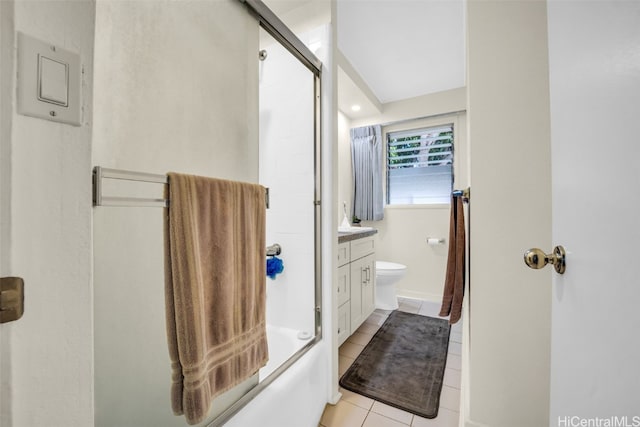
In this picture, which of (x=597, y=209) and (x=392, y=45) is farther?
(x=392, y=45)

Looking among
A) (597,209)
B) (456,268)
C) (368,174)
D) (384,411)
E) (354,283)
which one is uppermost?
(368,174)

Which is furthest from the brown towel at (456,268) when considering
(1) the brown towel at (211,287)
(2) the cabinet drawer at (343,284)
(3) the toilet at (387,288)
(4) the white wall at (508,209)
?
(3) the toilet at (387,288)

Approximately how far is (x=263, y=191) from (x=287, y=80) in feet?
3.27

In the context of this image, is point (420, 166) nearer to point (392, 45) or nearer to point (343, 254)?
point (392, 45)

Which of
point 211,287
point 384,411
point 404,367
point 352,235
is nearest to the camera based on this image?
point 211,287

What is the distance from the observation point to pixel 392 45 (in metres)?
2.22

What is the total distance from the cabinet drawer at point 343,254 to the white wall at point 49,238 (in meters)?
1.54

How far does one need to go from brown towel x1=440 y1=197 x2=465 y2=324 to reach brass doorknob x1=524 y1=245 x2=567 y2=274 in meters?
0.89

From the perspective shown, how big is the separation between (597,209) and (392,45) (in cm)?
232

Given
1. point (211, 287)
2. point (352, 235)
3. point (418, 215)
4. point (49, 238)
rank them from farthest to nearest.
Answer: point (418, 215) < point (352, 235) < point (211, 287) < point (49, 238)

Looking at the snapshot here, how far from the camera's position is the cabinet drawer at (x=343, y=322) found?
1.91 m

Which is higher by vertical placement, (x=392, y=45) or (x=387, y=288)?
(x=392, y=45)

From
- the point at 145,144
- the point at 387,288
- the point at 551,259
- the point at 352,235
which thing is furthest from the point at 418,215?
the point at 145,144

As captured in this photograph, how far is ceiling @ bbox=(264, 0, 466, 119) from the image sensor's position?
1.78 meters
